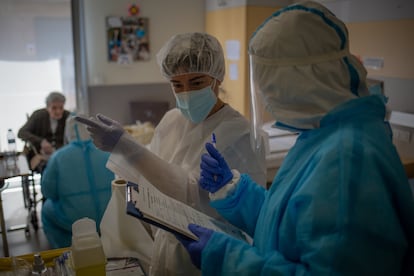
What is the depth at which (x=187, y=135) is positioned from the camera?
4.75 feet

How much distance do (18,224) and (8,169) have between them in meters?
0.82

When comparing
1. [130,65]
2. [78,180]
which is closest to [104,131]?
[78,180]

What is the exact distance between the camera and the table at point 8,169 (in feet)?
7.56

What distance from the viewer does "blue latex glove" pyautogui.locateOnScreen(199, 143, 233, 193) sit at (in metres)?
1.16

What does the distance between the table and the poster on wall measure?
1.40m

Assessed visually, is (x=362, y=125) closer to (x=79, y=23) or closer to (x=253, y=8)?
(x=253, y=8)

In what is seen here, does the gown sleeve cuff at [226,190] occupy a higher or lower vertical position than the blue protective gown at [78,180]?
higher

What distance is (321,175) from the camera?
0.71 metres

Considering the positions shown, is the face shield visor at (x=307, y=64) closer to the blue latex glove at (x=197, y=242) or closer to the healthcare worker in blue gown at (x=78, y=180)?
the blue latex glove at (x=197, y=242)

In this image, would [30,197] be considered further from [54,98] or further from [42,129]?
[54,98]

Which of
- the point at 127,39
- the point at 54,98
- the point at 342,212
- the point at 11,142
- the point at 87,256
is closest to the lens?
the point at 342,212

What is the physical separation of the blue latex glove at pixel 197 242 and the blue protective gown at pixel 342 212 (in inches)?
1.3

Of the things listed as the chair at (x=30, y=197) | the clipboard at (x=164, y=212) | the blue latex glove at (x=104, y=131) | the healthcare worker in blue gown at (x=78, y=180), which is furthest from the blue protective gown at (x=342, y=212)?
the chair at (x=30, y=197)

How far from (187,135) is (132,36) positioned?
8.10 feet
